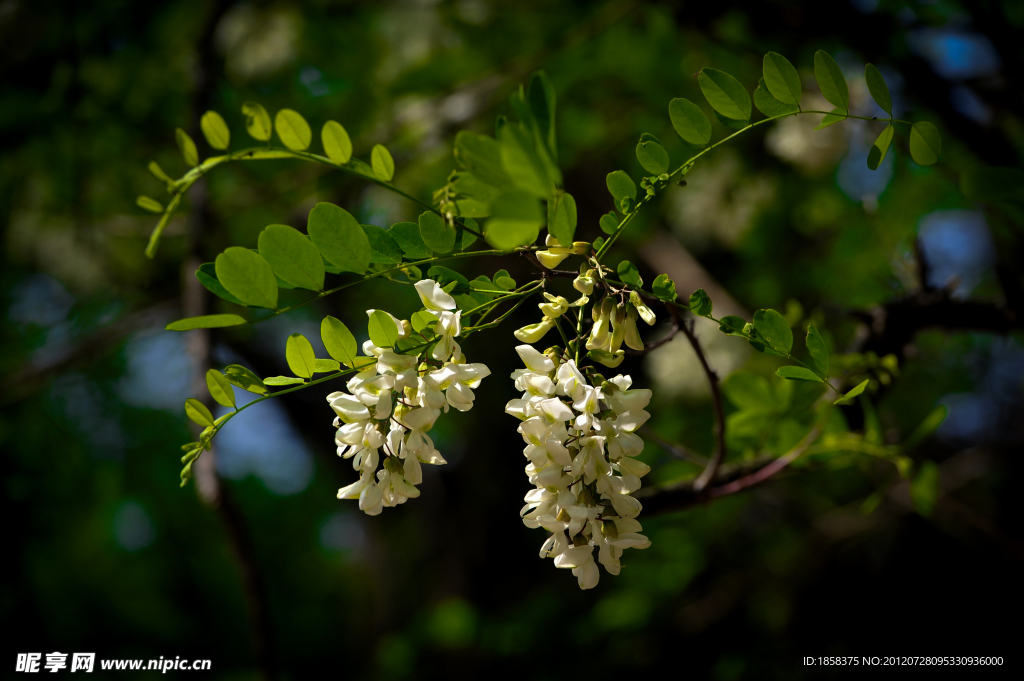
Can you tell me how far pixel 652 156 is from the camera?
45 centimetres

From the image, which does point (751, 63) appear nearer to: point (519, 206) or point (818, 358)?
point (818, 358)

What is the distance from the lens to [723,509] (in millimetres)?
1373

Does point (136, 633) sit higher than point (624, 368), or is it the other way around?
point (624, 368)

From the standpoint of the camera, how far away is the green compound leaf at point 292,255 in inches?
17.5

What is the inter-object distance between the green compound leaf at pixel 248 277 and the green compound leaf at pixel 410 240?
0.10 meters

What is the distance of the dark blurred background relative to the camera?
43.5 inches

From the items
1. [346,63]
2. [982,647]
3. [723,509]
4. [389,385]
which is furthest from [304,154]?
[982,647]

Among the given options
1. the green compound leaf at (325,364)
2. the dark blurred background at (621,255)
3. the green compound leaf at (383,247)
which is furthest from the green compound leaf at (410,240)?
the dark blurred background at (621,255)

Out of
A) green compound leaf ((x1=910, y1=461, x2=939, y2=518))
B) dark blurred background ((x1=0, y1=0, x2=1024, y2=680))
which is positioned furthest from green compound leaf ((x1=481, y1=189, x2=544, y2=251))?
green compound leaf ((x1=910, y1=461, x2=939, y2=518))

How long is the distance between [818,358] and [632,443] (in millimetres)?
182

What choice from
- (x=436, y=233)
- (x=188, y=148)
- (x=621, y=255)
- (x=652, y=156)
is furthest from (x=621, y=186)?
(x=621, y=255)

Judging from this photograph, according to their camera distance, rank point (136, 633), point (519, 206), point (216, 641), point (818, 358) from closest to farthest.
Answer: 1. point (519, 206)
2. point (818, 358)
3. point (136, 633)
4. point (216, 641)

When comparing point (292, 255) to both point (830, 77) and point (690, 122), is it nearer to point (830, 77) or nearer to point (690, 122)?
point (690, 122)

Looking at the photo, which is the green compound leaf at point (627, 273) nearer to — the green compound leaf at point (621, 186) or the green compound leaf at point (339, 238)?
the green compound leaf at point (621, 186)
